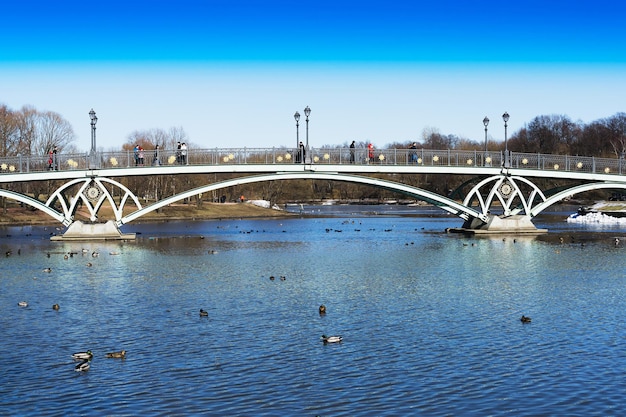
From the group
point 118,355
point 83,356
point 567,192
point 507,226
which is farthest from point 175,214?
point 83,356

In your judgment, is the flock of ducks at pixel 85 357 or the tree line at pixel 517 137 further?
the tree line at pixel 517 137

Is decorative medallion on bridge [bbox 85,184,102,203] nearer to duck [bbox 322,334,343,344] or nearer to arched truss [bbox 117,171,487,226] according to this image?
arched truss [bbox 117,171,487,226]

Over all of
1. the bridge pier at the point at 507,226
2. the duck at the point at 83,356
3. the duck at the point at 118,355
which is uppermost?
the bridge pier at the point at 507,226

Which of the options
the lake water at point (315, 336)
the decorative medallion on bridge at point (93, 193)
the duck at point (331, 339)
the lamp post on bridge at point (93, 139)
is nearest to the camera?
the lake water at point (315, 336)

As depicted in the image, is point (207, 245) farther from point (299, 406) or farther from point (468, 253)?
point (299, 406)

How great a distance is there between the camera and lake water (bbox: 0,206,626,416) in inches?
659

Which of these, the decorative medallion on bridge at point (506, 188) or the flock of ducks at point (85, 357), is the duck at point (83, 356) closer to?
the flock of ducks at point (85, 357)

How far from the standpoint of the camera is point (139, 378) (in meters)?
18.4

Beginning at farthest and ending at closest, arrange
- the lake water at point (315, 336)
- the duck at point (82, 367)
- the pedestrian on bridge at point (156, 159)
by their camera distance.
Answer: the pedestrian on bridge at point (156, 159) < the duck at point (82, 367) < the lake water at point (315, 336)

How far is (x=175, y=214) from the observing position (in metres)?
103

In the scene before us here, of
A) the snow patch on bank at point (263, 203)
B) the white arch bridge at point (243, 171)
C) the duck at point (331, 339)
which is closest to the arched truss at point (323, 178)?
the white arch bridge at point (243, 171)

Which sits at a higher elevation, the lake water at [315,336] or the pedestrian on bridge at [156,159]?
the pedestrian on bridge at [156,159]

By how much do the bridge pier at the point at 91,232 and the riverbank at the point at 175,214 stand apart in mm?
15406

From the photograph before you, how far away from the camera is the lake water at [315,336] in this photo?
1675cm
